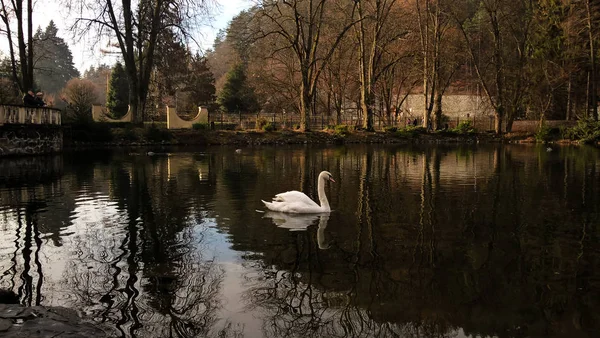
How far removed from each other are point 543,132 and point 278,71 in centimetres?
3058

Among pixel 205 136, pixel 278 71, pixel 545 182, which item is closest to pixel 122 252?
pixel 545 182

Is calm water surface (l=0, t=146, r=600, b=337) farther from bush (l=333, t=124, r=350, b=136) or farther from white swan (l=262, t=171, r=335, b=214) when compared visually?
bush (l=333, t=124, r=350, b=136)

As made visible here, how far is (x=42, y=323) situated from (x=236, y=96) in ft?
210

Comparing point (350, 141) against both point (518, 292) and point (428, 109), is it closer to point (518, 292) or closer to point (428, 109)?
point (428, 109)

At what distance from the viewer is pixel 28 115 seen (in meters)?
28.9

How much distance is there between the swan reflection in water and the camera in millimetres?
10734

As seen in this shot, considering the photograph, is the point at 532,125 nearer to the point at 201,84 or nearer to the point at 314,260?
the point at 201,84

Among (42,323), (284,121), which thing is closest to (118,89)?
(284,121)

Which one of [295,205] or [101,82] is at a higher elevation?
[101,82]

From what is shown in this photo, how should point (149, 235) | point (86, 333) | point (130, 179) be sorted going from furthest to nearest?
1. point (130, 179)
2. point (149, 235)
3. point (86, 333)

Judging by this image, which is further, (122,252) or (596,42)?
(596,42)

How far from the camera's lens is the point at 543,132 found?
4816cm

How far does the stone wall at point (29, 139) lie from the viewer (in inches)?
1115

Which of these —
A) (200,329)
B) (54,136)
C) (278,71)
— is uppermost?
(278,71)
